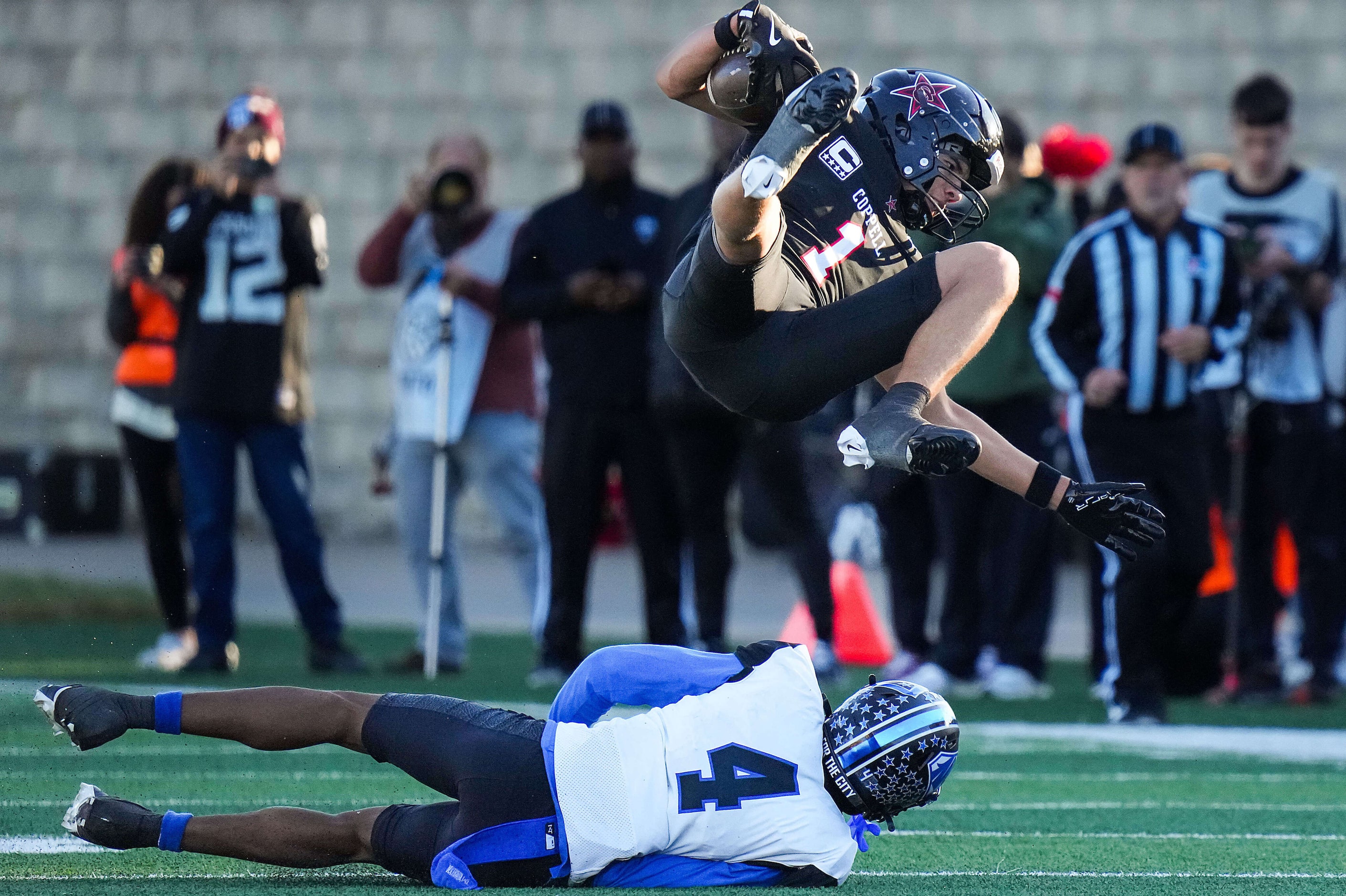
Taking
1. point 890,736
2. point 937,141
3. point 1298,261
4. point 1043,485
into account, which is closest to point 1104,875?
point 890,736

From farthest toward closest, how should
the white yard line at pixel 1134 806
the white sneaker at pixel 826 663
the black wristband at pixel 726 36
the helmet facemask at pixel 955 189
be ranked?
1. the white sneaker at pixel 826 663
2. the white yard line at pixel 1134 806
3. the black wristband at pixel 726 36
4. the helmet facemask at pixel 955 189

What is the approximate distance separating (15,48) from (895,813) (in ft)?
41.7

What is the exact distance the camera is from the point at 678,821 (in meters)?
4.26

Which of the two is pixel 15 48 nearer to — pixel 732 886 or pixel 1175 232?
pixel 1175 232

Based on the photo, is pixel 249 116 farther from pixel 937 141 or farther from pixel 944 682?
pixel 937 141

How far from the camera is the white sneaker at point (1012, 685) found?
27.0 ft

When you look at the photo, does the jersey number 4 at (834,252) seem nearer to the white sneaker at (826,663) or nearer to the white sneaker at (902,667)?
the white sneaker at (826,663)

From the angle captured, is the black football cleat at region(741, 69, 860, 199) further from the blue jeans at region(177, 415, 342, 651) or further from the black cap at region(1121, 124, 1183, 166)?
the blue jeans at region(177, 415, 342, 651)

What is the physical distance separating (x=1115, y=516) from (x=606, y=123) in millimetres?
4383

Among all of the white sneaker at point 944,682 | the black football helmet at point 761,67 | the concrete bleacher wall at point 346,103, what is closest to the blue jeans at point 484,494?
the white sneaker at point 944,682

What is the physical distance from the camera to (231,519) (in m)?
8.34

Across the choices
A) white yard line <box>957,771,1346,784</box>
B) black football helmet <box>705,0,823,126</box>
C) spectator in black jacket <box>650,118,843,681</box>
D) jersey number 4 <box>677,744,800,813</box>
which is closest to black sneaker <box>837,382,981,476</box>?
jersey number 4 <box>677,744,800,813</box>

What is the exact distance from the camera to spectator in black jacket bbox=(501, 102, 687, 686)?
8281 mm

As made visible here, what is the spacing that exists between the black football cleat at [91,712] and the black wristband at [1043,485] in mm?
2226
